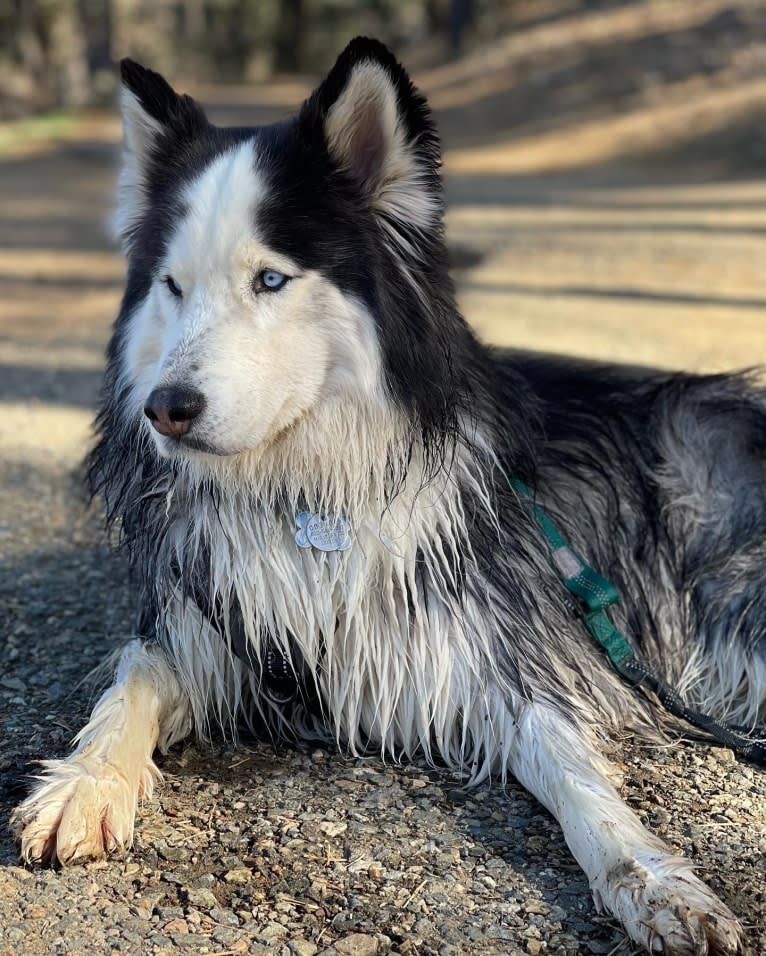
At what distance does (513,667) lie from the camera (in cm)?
338

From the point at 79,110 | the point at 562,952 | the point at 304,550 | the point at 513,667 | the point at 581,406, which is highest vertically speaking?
the point at 79,110

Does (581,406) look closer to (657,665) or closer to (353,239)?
(657,665)

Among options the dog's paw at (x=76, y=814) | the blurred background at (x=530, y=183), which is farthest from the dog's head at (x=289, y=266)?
the blurred background at (x=530, y=183)

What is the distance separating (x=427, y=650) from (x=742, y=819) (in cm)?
98

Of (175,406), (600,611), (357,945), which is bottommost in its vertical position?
(357,945)

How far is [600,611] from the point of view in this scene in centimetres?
369

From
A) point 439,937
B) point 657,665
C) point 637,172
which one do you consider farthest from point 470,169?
point 439,937

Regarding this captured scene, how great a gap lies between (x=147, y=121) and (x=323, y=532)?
1286mm

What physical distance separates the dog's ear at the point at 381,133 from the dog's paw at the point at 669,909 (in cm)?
178

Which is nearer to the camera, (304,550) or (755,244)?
(304,550)

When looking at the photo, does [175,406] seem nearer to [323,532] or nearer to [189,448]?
Answer: [189,448]

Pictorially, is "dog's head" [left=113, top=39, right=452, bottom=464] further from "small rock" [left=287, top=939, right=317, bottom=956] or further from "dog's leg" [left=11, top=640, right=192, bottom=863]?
"small rock" [left=287, top=939, right=317, bottom=956]

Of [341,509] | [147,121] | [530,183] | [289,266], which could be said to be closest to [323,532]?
[341,509]

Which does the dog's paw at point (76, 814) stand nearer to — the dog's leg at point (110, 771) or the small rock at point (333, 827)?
the dog's leg at point (110, 771)
